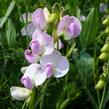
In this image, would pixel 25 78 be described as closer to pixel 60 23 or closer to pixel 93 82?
pixel 60 23

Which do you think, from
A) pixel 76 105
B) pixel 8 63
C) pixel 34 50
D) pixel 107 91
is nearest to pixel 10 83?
pixel 8 63

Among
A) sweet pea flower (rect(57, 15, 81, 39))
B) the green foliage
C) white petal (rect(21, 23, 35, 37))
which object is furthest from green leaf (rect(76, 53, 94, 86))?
sweet pea flower (rect(57, 15, 81, 39))

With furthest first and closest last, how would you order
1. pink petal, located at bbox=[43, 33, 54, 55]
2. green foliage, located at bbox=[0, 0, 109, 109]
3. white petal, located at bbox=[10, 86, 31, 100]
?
green foliage, located at bbox=[0, 0, 109, 109] < white petal, located at bbox=[10, 86, 31, 100] < pink petal, located at bbox=[43, 33, 54, 55]

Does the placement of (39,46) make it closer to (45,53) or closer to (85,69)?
(45,53)

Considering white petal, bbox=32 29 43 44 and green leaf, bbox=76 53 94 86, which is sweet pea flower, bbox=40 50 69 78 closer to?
white petal, bbox=32 29 43 44

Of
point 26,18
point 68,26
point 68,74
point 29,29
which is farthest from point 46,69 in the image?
point 26,18

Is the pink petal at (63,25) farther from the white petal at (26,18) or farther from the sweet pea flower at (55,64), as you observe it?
the white petal at (26,18)

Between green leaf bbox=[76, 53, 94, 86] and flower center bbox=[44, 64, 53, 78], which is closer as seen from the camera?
flower center bbox=[44, 64, 53, 78]
